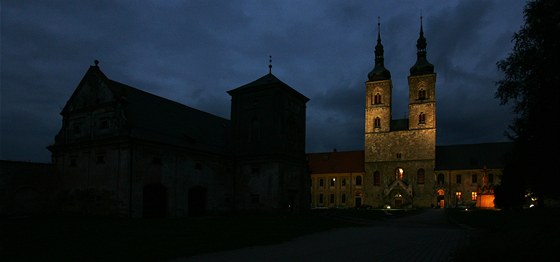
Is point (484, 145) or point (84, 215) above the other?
point (484, 145)

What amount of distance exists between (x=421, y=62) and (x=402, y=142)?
1675 cm

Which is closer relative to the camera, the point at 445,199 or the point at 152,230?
the point at 152,230

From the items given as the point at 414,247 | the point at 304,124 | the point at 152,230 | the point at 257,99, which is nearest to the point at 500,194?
the point at 304,124

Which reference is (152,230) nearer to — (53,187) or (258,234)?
(258,234)

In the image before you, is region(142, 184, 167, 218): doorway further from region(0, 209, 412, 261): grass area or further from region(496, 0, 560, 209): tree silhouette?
region(496, 0, 560, 209): tree silhouette

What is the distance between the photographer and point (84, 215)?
3206 centimetres

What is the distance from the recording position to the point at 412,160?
82812mm

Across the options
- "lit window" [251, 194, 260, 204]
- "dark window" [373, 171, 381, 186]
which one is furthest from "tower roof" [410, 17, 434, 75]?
"lit window" [251, 194, 260, 204]

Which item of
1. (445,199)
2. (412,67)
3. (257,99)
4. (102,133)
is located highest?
(412,67)

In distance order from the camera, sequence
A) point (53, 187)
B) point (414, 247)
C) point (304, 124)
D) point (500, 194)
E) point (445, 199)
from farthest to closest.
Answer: point (445, 199)
point (500, 194)
point (304, 124)
point (53, 187)
point (414, 247)

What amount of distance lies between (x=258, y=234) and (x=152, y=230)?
5.20 m

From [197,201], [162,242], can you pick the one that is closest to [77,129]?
[197,201]

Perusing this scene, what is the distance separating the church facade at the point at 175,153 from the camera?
31.9m

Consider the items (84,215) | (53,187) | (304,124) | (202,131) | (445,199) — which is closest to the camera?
(84,215)
